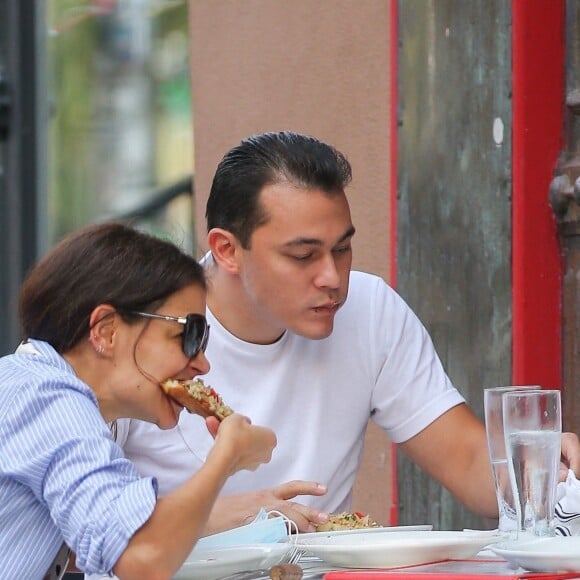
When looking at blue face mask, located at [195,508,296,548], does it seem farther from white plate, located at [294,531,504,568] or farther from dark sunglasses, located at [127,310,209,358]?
dark sunglasses, located at [127,310,209,358]

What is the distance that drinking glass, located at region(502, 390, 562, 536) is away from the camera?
2.57 meters

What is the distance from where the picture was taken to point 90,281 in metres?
2.56

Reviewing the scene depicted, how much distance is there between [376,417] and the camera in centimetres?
357

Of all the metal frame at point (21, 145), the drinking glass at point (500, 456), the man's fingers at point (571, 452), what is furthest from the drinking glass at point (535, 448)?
the metal frame at point (21, 145)

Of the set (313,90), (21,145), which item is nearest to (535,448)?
(313,90)

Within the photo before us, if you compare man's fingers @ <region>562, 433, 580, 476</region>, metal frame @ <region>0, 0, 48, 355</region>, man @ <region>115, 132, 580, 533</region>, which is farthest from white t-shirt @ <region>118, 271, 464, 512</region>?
metal frame @ <region>0, 0, 48, 355</region>

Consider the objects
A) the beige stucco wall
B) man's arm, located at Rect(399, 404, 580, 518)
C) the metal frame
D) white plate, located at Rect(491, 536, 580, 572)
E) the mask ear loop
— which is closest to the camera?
white plate, located at Rect(491, 536, 580, 572)

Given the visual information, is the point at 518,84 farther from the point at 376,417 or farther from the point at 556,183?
the point at 376,417

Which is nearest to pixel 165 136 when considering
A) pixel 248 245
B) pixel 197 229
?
pixel 197 229

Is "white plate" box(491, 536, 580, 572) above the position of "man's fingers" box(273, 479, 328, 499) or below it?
above

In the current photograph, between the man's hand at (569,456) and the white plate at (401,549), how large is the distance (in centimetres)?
50

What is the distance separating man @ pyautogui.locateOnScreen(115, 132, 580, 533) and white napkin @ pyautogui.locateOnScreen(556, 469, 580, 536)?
0.58m

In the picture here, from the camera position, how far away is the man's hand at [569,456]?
292cm

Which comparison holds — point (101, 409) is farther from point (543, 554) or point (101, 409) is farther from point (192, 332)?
point (543, 554)
